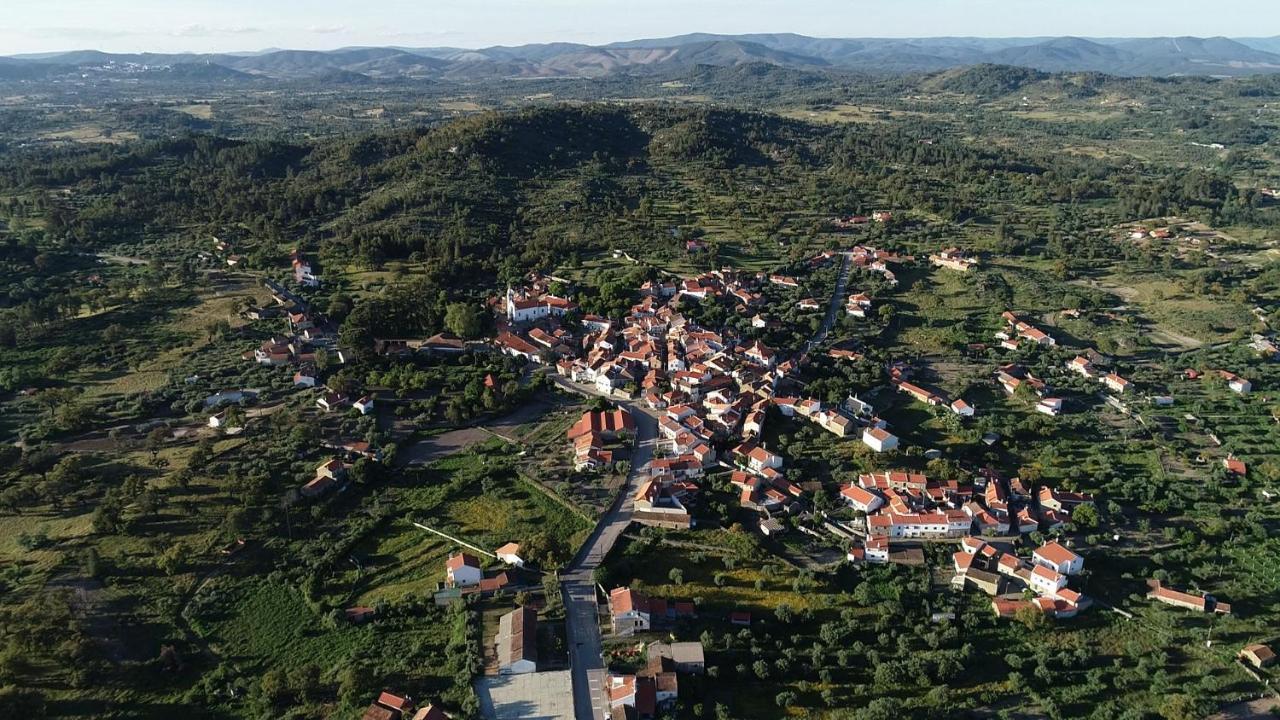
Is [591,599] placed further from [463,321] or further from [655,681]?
[463,321]

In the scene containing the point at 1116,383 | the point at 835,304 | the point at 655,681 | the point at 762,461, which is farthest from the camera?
the point at 835,304

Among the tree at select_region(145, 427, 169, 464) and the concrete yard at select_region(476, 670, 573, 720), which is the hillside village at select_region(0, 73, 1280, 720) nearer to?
the concrete yard at select_region(476, 670, 573, 720)

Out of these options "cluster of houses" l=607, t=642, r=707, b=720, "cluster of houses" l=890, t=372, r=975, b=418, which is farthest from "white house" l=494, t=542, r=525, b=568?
"cluster of houses" l=890, t=372, r=975, b=418

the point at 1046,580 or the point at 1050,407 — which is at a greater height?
the point at 1050,407

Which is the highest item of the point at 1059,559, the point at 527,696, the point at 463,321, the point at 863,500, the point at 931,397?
the point at 463,321

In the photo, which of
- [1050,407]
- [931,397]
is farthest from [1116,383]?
[931,397]

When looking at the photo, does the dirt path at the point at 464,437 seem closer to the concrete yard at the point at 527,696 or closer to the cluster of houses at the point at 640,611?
the cluster of houses at the point at 640,611
